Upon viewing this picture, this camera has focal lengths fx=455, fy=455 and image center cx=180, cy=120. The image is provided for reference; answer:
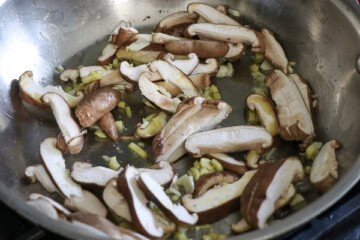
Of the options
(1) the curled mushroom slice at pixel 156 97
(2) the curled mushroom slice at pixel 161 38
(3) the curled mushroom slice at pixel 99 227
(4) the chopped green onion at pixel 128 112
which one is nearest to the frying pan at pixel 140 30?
(4) the chopped green onion at pixel 128 112

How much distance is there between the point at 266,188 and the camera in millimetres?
1602

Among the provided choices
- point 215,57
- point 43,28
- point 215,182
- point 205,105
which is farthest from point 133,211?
point 43,28

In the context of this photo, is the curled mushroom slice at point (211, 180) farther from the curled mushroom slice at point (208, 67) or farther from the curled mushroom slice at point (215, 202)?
the curled mushroom slice at point (208, 67)

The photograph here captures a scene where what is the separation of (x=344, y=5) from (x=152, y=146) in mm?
1069

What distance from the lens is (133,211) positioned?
1567 millimetres

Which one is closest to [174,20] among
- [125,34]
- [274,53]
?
[125,34]

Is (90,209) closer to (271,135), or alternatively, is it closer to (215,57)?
(271,135)

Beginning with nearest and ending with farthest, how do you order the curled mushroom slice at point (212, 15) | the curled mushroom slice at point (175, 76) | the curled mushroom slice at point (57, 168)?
the curled mushroom slice at point (57, 168) < the curled mushroom slice at point (175, 76) < the curled mushroom slice at point (212, 15)

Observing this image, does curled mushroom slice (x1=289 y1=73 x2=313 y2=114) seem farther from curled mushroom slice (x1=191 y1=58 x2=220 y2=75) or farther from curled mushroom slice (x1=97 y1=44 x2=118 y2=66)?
curled mushroom slice (x1=97 y1=44 x2=118 y2=66)

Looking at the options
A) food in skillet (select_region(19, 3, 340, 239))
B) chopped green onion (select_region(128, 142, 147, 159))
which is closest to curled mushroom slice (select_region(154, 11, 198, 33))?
food in skillet (select_region(19, 3, 340, 239))

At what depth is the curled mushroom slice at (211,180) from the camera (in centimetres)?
172

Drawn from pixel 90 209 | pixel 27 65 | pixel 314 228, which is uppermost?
pixel 27 65

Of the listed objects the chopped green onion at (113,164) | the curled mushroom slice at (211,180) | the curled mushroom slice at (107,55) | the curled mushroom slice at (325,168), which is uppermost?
the curled mushroom slice at (107,55)

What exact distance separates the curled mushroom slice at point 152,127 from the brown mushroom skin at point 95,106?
0.17 m
